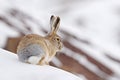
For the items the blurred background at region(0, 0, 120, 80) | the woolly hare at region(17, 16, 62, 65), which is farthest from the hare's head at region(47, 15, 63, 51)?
the blurred background at region(0, 0, 120, 80)

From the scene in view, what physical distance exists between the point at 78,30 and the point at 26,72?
201 inches

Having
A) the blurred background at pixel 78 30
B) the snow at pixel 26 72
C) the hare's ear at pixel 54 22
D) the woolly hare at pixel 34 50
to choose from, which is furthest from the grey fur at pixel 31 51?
the blurred background at pixel 78 30

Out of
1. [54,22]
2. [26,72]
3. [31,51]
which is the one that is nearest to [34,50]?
[31,51]

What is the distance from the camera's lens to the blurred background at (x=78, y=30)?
6117 mm

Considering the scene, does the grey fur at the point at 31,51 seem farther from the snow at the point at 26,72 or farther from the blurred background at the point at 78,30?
the blurred background at the point at 78,30

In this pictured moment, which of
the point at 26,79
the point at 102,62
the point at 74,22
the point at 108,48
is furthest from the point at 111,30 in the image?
the point at 26,79

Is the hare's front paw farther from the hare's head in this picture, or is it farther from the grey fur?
the hare's head

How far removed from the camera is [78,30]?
8.30 metres

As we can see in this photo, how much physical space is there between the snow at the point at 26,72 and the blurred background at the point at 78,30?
2.40 m

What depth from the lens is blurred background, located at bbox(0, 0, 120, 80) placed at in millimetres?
6117

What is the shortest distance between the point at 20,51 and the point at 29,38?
0.10 meters

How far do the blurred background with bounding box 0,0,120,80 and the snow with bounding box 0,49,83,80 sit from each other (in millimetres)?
2401

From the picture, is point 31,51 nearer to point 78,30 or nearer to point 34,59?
point 34,59

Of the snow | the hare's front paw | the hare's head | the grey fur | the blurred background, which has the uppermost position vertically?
the blurred background
